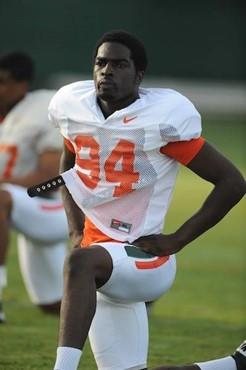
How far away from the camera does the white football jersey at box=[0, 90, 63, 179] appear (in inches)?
295

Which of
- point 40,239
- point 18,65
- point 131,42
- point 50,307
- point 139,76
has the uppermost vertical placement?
point 131,42

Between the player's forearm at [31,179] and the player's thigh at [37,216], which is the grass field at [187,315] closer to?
the player's thigh at [37,216]

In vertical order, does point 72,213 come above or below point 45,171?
above

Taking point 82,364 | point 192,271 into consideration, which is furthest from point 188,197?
point 82,364

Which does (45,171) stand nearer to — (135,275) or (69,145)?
(69,145)

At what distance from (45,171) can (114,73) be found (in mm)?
2942

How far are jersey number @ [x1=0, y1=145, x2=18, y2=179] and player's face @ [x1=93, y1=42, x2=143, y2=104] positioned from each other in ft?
10.1

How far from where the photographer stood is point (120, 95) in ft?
14.7

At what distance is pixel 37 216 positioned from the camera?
732 cm

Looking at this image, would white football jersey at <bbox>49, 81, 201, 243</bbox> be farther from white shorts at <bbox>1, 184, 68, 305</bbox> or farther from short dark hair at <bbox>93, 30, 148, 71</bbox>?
white shorts at <bbox>1, 184, 68, 305</bbox>

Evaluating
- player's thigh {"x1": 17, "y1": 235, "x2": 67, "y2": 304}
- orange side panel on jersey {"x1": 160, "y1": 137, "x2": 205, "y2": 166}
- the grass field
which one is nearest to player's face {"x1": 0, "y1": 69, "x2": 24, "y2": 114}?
player's thigh {"x1": 17, "y1": 235, "x2": 67, "y2": 304}

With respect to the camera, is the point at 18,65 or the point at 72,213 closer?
the point at 72,213

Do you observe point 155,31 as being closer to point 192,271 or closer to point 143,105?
point 192,271

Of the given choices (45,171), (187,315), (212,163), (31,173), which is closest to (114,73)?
(212,163)
